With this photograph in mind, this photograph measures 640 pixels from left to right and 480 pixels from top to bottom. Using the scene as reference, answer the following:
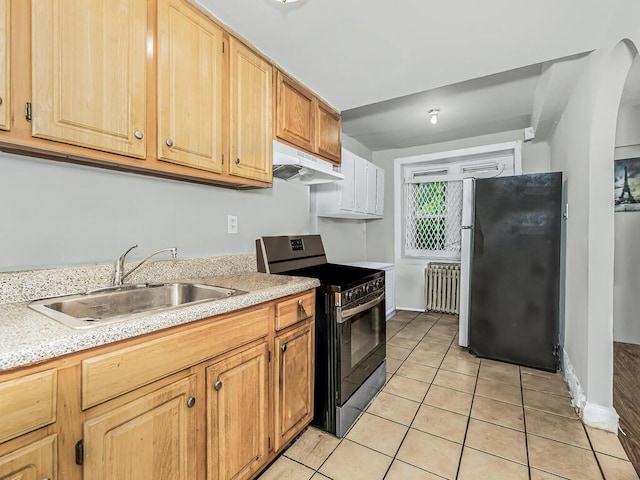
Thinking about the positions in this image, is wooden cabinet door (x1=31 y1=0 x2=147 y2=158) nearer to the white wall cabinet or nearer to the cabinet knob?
the cabinet knob

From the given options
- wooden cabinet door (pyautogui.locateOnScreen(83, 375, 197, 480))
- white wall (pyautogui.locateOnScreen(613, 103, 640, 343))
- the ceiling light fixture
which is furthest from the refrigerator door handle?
wooden cabinet door (pyautogui.locateOnScreen(83, 375, 197, 480))

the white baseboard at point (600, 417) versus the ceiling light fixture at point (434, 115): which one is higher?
the ceiling light fixture at point (434, 115)

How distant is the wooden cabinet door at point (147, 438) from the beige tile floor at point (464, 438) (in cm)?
64

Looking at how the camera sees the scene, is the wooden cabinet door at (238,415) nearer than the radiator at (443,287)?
Yes

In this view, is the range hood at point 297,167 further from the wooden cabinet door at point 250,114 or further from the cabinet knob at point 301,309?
the cabinet knob at point 301,309

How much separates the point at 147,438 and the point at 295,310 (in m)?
0.81

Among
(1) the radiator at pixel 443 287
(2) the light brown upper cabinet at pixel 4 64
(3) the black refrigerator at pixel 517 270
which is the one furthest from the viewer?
(1) the radiator at pixel 443 287

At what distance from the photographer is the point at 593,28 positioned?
1.65 meters

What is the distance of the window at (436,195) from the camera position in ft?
13.3

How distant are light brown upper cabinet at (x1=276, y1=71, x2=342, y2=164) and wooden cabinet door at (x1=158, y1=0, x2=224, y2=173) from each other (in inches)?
20.6

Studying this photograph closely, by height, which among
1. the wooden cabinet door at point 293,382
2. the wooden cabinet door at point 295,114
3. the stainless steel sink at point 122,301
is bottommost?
the wooden cabinet door at point 293,382

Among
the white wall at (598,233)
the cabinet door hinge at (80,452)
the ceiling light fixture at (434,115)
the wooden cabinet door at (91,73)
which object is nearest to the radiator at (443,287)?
the ceiling light fixture at (434,115)

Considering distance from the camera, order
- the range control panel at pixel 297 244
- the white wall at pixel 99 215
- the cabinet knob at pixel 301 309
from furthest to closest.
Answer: the range control panel at pixel 297 244, the cabinet knob at pixel 301 309, the white wall at pixel 99 215

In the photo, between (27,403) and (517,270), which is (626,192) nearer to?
(517,270)
